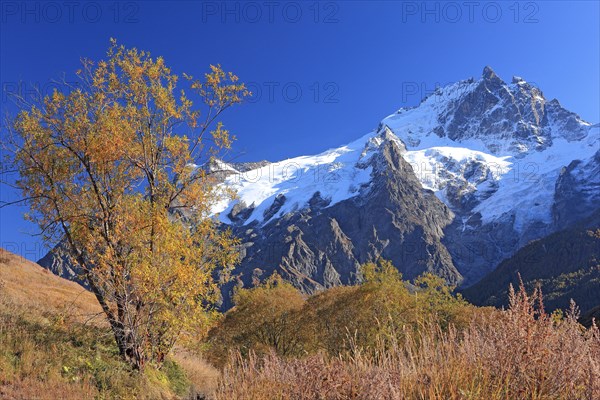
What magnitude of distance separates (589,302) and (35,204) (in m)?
185

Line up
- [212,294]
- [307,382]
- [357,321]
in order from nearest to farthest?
1. [307,382]
2. [212,294]
3. [357,321]

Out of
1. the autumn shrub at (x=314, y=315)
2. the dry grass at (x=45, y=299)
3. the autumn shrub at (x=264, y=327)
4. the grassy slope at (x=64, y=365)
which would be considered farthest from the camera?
the autumn shrub at (x=264, y=327)

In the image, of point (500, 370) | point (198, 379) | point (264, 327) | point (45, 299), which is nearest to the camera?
point (500, 370)

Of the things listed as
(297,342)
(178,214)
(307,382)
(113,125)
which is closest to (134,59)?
(113,125)

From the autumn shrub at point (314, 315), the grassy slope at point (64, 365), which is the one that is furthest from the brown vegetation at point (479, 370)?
the autumn shrub at point (314, 315)

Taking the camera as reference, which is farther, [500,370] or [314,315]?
[314,315]

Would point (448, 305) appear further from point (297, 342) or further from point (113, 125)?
point (113, 125)

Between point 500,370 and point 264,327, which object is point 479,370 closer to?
point 500,370

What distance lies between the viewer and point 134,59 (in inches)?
705

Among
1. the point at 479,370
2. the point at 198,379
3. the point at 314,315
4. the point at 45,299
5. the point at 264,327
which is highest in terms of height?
the point at 45,299

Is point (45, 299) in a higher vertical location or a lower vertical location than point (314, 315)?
higher

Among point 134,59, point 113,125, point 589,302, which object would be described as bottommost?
point 589,302

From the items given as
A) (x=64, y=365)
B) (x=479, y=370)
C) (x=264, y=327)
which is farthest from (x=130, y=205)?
(x=264, y=327)

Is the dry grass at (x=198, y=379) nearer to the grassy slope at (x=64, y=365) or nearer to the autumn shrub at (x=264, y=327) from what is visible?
the grassy slope at (x=64, y=365)
